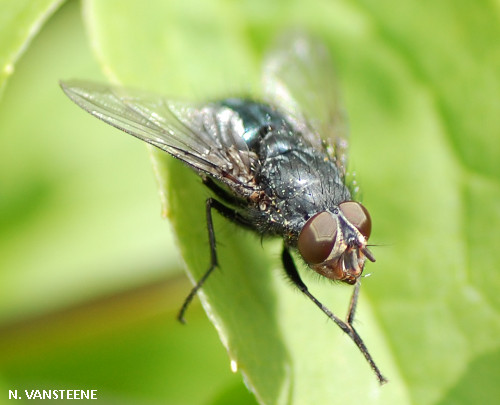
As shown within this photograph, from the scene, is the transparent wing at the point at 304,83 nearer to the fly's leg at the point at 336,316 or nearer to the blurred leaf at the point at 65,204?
the fly's leg at the point at 336,316

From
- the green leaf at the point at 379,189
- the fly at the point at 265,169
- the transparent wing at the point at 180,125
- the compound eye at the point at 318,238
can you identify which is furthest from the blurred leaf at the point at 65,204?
the compound eye at the point at 318,238

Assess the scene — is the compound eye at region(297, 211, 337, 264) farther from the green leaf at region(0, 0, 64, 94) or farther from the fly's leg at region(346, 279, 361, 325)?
the green leaf at region(0, 0, 64, 94)

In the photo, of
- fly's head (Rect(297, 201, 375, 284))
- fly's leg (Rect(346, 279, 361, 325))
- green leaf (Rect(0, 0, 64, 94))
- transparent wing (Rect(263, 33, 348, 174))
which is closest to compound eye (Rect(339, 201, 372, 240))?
fly's head (Rect(297, 201, 375, 284))

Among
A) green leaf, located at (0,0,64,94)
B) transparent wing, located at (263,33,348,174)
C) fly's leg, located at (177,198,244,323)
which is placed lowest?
fly's leg, located at (177,198,244,323)

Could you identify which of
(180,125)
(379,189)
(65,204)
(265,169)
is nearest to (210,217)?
(265,169)

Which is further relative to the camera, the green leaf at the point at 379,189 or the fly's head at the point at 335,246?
the green leaf at the point at 379,189
